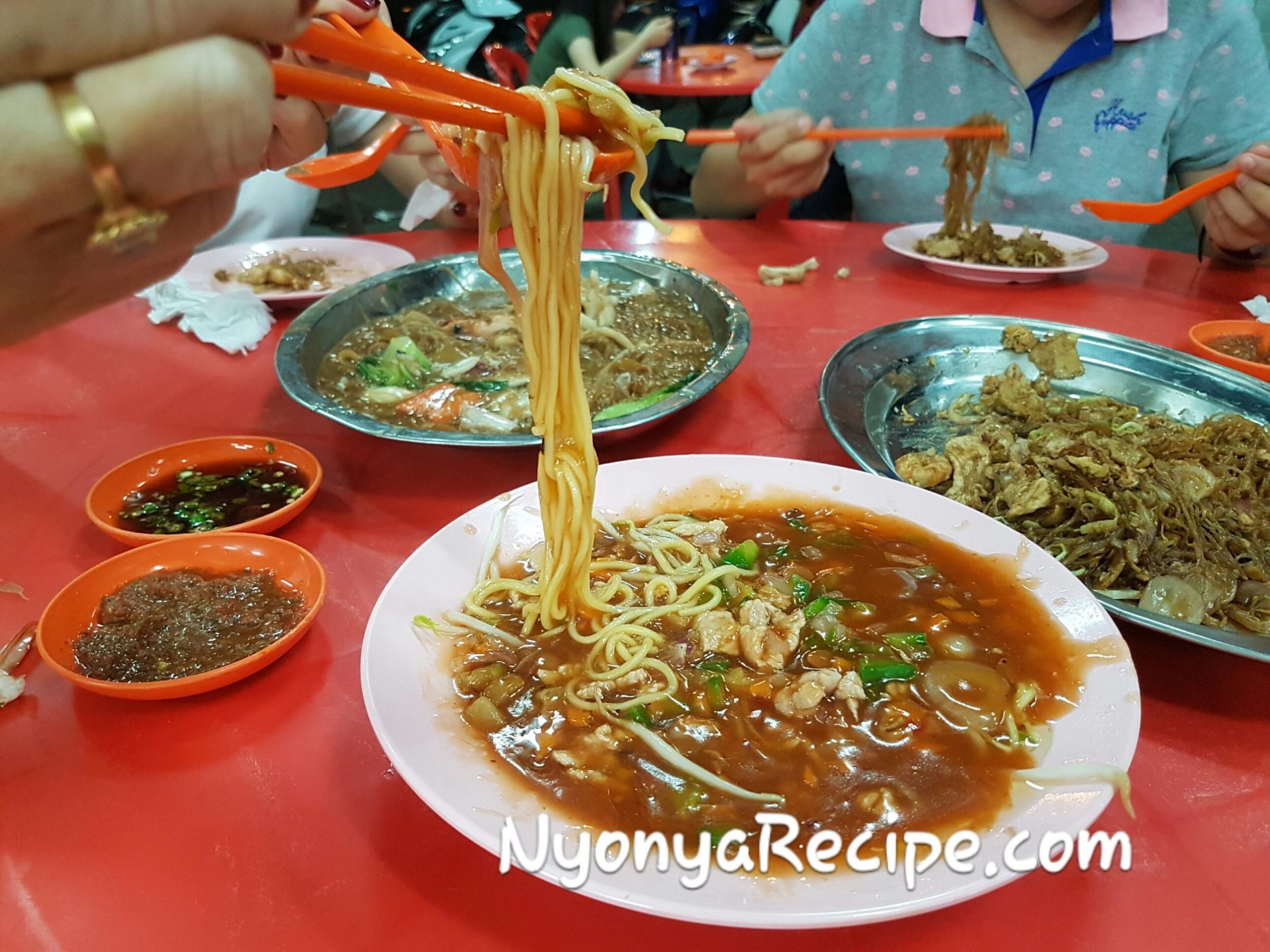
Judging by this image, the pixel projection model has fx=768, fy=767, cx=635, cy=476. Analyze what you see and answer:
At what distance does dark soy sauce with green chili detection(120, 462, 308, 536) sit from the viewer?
182 centimetres

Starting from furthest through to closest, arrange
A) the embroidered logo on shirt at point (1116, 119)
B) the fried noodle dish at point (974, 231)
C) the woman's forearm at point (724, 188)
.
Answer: the woman's forearm at point (724, 188)
the embroidered logo on shirt at point (1116, 119)
the fried noodle dish at point (974, 231)

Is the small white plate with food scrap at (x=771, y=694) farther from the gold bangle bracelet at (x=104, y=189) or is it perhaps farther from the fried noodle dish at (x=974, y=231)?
the fried noodle dish at (x=974, y=231)

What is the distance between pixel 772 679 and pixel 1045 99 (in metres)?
3.73

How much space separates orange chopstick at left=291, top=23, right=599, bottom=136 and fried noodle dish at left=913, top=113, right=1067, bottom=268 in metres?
2.35

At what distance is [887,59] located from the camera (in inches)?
159

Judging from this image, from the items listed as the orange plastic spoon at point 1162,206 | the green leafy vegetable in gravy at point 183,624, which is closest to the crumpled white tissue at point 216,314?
the green leafy vegetable in gravy at point 183,624

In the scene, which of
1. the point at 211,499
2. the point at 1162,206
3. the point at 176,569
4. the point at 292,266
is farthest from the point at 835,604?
the point at 292,266

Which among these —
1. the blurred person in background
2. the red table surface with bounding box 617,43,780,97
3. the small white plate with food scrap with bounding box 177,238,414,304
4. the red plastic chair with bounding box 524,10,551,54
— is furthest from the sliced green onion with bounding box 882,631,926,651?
the red plastic chair with bounding box 524,10,551,54

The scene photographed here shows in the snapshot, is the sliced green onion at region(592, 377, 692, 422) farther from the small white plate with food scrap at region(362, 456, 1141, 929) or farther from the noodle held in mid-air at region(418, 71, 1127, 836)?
the noodle held in mid-air at region(418, 71, 1127, 836)

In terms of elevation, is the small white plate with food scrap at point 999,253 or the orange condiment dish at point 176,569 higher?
the small white plate with food scrap at point 999,253

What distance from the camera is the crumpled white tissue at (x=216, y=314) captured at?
2814 mm

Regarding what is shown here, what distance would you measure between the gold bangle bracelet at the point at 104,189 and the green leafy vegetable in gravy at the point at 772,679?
2.64ft

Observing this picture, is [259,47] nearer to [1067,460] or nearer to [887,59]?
[1067,460]

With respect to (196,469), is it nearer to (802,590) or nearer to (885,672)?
(802,590)
